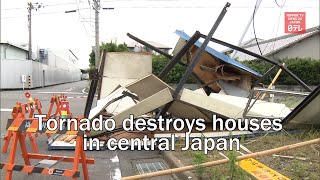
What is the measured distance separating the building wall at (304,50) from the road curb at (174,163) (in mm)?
26600

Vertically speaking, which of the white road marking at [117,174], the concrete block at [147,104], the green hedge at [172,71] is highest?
the green hedge at [172,71]

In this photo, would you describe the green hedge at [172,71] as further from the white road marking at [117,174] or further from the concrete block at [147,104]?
the white road marking at [117,174]

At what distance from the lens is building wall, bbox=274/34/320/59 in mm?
30297

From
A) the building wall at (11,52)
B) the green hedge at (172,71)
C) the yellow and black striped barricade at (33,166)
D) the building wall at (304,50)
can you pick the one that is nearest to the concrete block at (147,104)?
the yellow and black striped barricade at (33,166)

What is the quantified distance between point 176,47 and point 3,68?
24.0m

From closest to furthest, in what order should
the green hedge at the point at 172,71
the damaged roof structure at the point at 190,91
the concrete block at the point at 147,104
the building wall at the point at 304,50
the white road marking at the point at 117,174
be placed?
1. the white road marking at the point at 117,174
2. the concrete block at the point at 147,104
3. the damaged roof structure at the point at 190,91
4. the green hedge at the point at 172,71
5. the building wall at the point at 304,50

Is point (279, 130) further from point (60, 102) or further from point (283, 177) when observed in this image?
point (60, 102)

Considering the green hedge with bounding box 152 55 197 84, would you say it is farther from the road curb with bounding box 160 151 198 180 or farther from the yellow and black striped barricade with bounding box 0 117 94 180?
the yellow and black striped barricade with bounding box 0 117 94 180

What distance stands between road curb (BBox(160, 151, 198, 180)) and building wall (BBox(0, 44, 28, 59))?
3018 centimetres

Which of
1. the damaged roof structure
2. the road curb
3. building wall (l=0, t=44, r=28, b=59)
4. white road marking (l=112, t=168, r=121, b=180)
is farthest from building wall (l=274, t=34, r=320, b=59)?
white road marking (l=112, t=168, r=121, b=180)

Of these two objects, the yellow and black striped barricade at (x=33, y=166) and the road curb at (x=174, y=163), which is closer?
the yellow and black striped barricade at (x=33, y=166)

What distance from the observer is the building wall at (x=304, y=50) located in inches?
1193

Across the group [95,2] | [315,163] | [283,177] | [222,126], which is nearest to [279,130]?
[222,126]

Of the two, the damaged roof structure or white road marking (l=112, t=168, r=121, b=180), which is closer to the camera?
white road marking (l=112, t=168, r=121, b=180)
